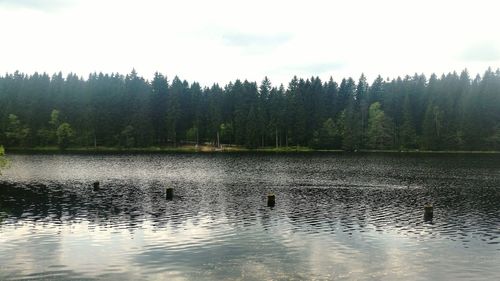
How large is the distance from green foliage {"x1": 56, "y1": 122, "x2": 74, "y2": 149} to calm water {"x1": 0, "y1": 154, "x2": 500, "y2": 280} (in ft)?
388

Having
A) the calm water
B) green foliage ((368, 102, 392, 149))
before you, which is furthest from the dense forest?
the calm water

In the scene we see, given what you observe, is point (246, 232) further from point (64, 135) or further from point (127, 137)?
point (64, 135)

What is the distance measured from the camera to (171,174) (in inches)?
3216

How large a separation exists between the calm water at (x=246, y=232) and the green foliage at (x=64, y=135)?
118 meters

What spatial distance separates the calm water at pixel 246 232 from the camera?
24953 millimetres

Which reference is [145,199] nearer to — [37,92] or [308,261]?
[308,261]

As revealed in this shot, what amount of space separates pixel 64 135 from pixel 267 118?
279ft

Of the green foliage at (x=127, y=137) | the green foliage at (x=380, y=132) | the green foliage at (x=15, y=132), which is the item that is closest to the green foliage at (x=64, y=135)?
the green foliage at (x=15, y=132)

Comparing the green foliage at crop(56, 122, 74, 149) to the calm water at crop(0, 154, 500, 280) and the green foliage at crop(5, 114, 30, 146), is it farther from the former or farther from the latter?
the calm water at crop(0, 154, 500, 280)

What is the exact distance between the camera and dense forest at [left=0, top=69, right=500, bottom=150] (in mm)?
170500

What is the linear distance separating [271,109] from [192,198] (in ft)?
472

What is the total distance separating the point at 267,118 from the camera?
192 m

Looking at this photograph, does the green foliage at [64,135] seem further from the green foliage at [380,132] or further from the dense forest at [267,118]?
the green foliage at [380,132]

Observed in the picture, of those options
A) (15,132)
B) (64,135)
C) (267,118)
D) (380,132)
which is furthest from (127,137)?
(380,132)
